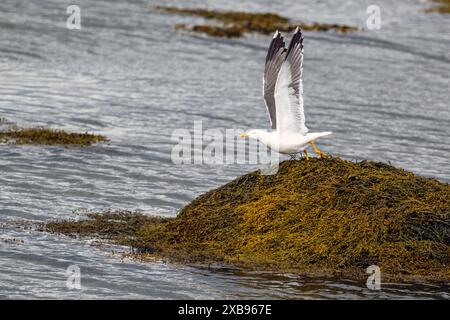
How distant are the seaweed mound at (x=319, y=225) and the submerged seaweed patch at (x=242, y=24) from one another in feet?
70.4

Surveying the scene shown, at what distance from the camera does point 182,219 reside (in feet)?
43.8

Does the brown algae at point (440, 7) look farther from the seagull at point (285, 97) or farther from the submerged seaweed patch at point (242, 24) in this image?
the seagull at point (285, 97)

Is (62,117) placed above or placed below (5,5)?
below

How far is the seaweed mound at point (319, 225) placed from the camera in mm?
12148

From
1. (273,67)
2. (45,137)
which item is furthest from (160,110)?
(273,67)

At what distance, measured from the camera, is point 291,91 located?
42.1ft

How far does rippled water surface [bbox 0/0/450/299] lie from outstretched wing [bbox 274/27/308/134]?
223cm

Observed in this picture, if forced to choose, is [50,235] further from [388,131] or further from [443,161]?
[388,131]

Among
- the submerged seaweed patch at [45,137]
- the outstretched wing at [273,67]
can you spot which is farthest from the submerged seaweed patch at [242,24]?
the outstretched wing at [273,67]

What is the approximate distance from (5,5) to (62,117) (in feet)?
48.6

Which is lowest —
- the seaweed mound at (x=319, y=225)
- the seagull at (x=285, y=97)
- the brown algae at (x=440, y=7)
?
the seaweed mound at (x=319, y=225)

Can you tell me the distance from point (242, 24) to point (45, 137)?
59.9 feet
